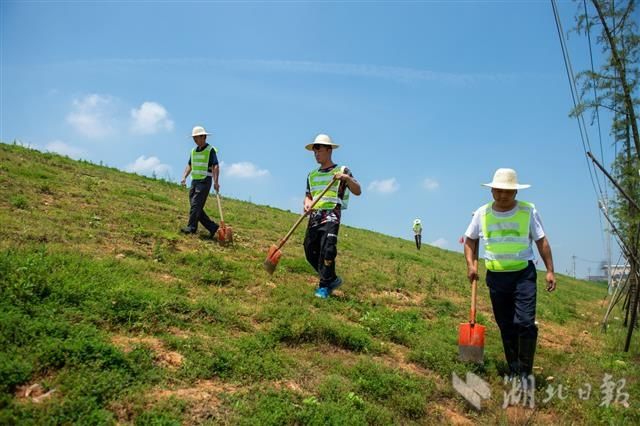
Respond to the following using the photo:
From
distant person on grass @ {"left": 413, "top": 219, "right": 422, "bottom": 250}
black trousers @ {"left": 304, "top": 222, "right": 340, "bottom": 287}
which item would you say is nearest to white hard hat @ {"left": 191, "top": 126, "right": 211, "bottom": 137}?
black trousers @ {"left": 304, "top": 222, "right": 340, "bottom": 287}

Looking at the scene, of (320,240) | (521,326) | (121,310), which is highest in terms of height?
(320,240)

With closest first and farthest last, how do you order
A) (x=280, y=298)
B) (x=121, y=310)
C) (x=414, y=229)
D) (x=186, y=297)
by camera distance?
(x=121, y=310) < (x=186, y=297) < (x=280, y=298) < (x=414, y=229)

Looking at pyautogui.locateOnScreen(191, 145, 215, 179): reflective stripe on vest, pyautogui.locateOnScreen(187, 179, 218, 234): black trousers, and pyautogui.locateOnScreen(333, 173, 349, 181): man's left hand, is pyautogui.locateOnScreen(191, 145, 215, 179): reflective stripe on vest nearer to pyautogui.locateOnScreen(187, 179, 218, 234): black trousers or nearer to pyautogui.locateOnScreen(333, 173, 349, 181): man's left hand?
pyautogui.locateOnScreen(187, 179, 218, 234): black trousers

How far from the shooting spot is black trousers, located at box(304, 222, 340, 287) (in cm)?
778

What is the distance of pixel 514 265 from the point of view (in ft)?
19.6

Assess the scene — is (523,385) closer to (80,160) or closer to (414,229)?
(80,160)

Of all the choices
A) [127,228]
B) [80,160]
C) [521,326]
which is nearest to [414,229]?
[80,160]

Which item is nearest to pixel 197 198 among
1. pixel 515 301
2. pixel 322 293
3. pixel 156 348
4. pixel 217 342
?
pixel 322 293

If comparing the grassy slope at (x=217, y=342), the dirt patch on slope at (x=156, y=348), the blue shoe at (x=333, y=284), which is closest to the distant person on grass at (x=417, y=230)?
the grassy slope at (x=217, y=342)

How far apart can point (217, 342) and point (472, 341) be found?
305cm

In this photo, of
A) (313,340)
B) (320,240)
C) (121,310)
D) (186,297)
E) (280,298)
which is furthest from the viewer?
(320,240)

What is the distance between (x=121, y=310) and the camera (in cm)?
554

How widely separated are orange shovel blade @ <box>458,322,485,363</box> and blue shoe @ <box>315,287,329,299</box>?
243 cm

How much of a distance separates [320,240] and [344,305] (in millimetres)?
1120
